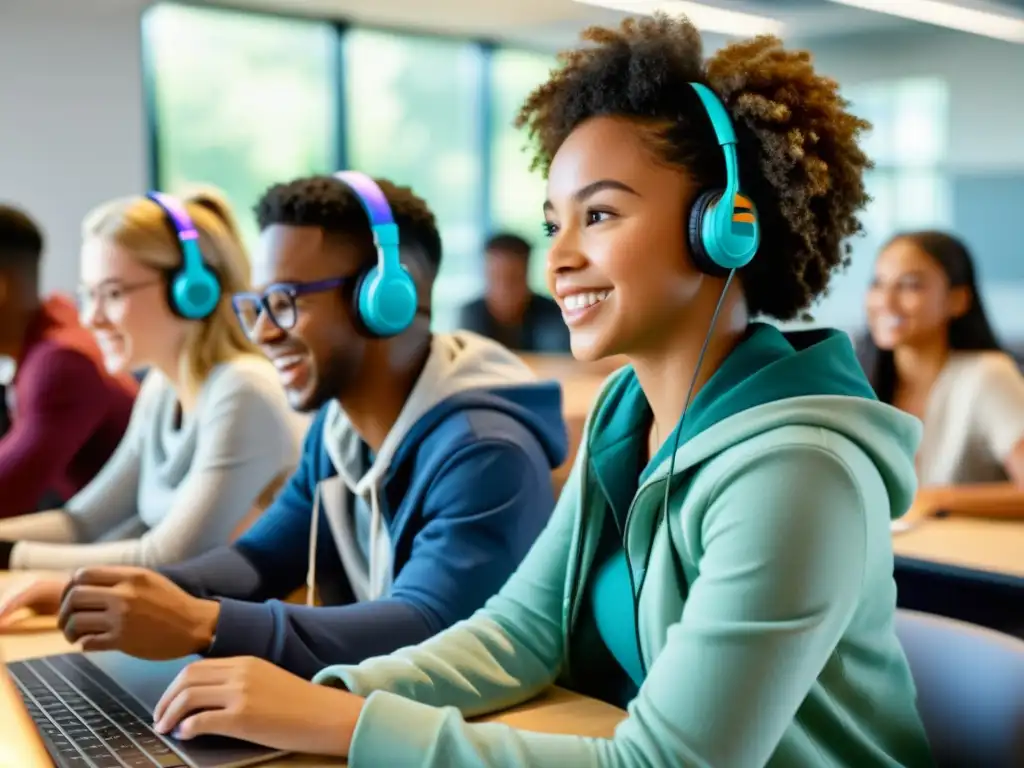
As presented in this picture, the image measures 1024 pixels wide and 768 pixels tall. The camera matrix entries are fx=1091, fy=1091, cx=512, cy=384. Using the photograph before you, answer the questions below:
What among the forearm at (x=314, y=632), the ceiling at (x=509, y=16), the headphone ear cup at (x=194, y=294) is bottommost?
the forearm at (x=314, y=632)

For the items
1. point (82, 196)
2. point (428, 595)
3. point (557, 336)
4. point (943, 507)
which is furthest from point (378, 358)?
point (82, 196)

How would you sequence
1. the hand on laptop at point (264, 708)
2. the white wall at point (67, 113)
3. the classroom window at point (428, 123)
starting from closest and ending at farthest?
1. the hand on laptop at point (264, 708)
2. the white wall at point (67, 113)
3. the classroom window at point (428, 123)

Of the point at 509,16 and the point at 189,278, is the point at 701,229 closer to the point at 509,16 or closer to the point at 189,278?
the point at 189,278

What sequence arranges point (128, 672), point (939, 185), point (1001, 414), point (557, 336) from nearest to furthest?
point (128, 672), point (1001, 414), point (557, 336), point (939, 185)

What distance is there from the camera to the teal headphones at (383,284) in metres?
1.50

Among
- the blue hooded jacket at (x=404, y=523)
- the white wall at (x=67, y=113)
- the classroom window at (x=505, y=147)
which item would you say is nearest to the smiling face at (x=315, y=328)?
the blue hooded jacket at (x=404, y=523)

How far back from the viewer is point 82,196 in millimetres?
5688

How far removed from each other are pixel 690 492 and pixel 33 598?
3.39ft

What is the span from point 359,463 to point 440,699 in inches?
23.1

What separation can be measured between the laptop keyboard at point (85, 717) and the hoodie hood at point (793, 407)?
55 centimetres

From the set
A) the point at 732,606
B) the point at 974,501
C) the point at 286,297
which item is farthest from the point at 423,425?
the point at 974,501

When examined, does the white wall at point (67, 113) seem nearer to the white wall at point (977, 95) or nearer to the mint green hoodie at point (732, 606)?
the white wall at point (977, 95)

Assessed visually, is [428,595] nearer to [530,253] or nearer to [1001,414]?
[1001,414]

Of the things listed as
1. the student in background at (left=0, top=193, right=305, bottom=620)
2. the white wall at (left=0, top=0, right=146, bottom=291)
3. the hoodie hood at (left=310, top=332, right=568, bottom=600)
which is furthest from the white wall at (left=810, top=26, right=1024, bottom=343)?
the hoodie hood at (left=310, top=332, right=568, bottom=600)
